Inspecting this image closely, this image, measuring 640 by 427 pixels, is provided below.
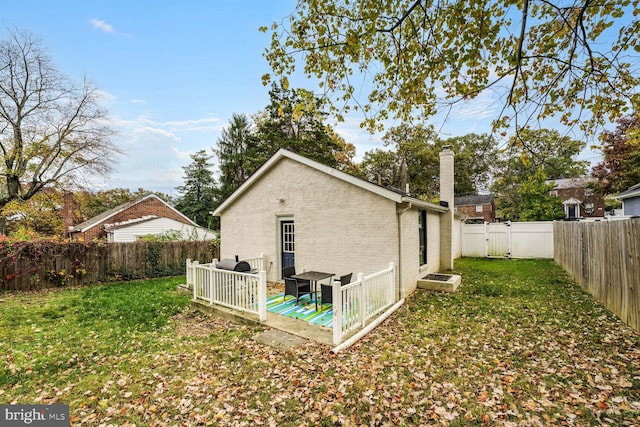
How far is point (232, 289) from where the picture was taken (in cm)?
685

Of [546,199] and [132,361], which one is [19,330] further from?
[546,199]

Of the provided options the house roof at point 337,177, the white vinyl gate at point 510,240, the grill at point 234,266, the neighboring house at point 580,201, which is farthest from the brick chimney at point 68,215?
the neighboring house at point 580,201

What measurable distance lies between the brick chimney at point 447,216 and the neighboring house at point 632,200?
376 inches

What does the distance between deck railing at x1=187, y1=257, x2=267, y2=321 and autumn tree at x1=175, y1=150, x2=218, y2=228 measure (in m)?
25.6

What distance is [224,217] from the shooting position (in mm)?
11898

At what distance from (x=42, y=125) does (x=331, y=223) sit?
16.9m

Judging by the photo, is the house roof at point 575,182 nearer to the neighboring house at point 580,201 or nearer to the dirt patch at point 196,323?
the neighboring house at point 580,201

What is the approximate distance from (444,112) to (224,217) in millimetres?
9918

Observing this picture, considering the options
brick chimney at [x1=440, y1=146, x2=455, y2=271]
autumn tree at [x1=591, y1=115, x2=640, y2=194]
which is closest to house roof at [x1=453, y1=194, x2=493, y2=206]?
autumn tree at [x1=591, y1=115, x2=640, y2=194]

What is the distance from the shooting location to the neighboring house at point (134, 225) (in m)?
18.8

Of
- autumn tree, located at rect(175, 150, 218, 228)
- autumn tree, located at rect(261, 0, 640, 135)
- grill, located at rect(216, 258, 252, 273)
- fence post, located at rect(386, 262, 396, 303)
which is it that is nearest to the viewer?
autumn tree, located at rect(261, 0, 640, 135)

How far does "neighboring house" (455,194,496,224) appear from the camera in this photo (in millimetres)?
34406

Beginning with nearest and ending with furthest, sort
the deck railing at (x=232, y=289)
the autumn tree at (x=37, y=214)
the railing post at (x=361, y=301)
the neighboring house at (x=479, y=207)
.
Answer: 1. the railing post at (x=361, y=301)
2. the deck railing at (x=232, y=289)
3. the autumn tree at (x=37, y=214)
4. the neighboring house at (x=479, y=207)

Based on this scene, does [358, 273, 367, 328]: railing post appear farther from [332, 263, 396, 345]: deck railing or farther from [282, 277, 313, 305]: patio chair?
[282, 277, 313, 305]: patio chair
